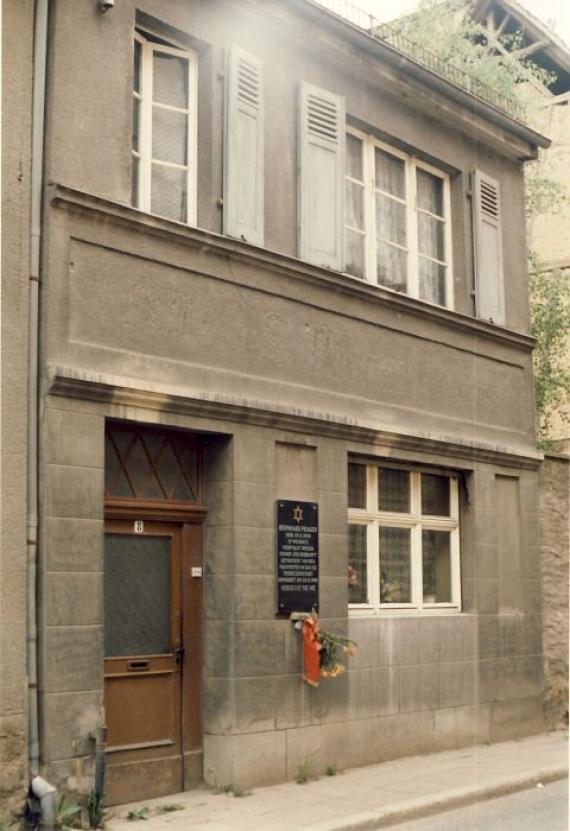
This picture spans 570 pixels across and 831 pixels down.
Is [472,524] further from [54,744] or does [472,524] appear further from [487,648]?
[54,744]

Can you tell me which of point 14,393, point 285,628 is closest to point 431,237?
point 285,628

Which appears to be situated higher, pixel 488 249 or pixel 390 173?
pixel 390 173

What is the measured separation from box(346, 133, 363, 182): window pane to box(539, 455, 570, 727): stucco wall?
4341mm

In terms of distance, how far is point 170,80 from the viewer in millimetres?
10258

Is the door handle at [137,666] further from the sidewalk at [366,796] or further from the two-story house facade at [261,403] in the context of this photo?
the sidewalk at [366,796]

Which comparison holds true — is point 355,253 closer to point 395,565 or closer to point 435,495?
point 435,495

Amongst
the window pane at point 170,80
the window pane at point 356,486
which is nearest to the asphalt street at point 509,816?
the window pane at point 356,486

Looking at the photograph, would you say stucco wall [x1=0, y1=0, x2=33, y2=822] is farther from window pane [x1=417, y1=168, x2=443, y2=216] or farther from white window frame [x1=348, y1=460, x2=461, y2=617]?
window pane [x1=417, y1=168, x2=443, y2=216]

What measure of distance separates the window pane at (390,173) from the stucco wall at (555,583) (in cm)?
379

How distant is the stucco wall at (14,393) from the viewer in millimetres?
8047

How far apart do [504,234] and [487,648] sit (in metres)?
4.70

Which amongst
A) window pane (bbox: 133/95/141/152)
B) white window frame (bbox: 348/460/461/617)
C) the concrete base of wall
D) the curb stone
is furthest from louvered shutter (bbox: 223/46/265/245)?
the curb stone

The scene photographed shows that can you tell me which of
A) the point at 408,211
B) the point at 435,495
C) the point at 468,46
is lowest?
the point at 435,495

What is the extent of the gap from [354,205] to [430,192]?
1.63 metres
